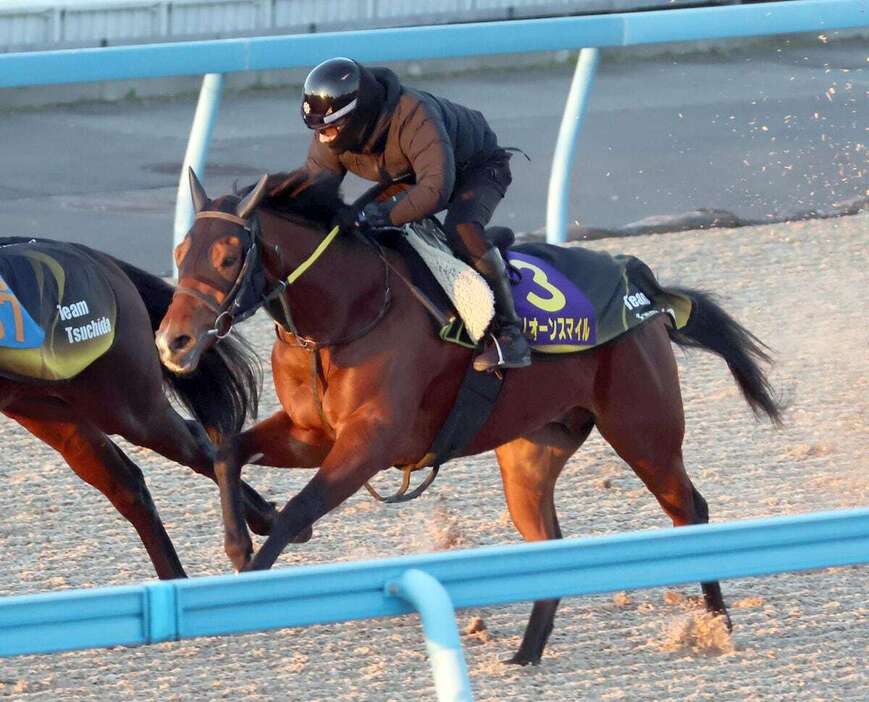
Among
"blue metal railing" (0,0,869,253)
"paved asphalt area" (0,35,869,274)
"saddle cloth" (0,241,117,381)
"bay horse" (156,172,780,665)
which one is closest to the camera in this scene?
"bay horse" (156,172,780,665)

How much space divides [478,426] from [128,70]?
3.08 m

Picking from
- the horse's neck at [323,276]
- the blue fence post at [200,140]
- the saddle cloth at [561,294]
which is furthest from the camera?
the blue fence post at [200,140]

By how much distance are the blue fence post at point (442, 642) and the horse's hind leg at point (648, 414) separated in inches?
95.4

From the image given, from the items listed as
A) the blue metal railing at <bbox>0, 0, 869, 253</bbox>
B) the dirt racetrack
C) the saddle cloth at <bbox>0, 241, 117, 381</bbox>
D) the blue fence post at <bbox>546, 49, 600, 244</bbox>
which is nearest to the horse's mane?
the saddle cloth at <bbox>0, 241, 117, 381</bbox>

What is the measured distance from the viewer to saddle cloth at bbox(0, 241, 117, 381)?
466cm

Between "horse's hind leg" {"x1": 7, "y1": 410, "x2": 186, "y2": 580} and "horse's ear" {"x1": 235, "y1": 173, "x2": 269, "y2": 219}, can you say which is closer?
"horse's ear" {"x1": 235, "y1": 173, "x2": 269, "y2": 219}

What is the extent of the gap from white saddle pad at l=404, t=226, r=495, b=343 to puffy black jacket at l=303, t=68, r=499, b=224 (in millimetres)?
180

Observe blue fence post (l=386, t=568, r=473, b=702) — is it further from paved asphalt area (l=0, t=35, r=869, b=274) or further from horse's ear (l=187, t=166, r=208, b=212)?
paved asphalt area (l=0, t=35, r=869, b=274)

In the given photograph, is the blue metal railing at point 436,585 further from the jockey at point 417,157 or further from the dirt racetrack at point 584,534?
the jockey at point 417,157

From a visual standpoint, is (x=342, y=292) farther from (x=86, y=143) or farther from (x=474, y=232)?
(x=86, y=143)

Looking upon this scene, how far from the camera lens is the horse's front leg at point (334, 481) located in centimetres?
412

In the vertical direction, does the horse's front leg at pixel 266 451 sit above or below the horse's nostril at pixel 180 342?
below

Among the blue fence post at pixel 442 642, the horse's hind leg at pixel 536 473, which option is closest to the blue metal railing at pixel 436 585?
the blue fence post at pixel 442 642

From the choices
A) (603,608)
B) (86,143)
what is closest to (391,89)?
(603,608)
